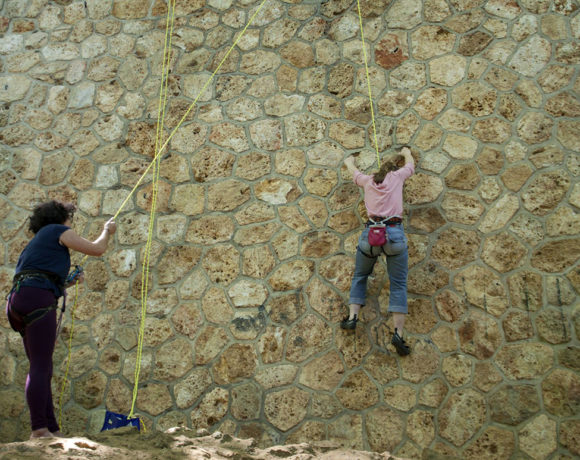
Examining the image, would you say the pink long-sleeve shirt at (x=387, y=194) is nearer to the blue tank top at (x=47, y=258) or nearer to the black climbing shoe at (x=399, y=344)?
the black climbing shoe at (x=399, y=344)

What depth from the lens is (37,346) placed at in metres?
3.19

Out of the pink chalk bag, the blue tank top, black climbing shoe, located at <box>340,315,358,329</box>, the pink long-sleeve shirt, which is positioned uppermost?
the pink long-sleeve shirt

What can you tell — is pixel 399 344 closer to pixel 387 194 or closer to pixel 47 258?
pixel 387 194

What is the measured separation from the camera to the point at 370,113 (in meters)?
4.78

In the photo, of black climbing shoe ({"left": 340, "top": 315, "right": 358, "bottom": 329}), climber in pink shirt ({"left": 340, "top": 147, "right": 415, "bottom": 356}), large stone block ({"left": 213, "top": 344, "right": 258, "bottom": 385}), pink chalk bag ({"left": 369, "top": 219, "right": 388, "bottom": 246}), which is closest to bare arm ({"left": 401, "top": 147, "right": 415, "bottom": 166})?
climber in pink shirt ({"left": 340, "top": 147, "right": 415, "bottom": 356})

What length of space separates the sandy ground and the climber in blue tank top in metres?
0.36

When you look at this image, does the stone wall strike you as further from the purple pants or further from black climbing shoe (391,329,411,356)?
the purple pants

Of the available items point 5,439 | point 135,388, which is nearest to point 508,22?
point 135,388

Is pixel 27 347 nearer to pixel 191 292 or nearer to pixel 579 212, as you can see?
pixel 191 292

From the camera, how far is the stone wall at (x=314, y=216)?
155 inches

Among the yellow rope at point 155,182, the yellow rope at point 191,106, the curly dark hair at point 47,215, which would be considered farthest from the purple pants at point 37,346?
the yellow rope at point 191,106

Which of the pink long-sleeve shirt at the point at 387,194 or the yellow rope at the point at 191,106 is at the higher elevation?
the yellow rope at the point at 191,106

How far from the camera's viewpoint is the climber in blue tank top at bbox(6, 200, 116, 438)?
10.4 ft

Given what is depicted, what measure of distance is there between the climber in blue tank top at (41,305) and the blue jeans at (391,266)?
178 cm
